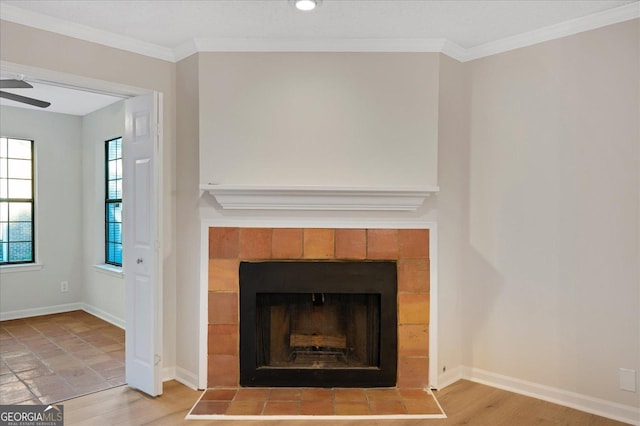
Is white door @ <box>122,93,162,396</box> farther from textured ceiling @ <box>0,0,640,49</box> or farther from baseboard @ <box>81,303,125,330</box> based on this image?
baseboard @ <box>81,303,125,330</box>

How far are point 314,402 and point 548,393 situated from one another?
155 cm

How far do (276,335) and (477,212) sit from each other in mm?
1721

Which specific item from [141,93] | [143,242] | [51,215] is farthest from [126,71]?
[51,215]

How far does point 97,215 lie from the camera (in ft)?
17.7

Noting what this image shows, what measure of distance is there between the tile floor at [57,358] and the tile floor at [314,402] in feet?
3.05

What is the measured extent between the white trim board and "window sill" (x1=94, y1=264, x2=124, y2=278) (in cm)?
357

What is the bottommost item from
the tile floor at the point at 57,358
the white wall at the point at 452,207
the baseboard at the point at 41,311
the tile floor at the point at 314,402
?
the tile floor at the point at 57,358

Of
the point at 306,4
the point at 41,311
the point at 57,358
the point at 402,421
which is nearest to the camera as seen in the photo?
the point at 306,4

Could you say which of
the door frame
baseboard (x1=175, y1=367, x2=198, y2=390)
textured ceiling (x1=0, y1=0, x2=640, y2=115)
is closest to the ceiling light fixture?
textured ceiling (x1=0, y1=0, x2=640, y2=115)

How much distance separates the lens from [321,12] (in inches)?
102

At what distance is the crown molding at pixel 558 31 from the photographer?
260cm

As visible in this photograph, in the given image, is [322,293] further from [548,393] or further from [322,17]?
[322,17]

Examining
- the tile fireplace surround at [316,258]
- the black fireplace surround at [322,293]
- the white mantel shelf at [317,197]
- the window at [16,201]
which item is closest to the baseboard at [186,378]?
the tile fireplace surround at [316,258]

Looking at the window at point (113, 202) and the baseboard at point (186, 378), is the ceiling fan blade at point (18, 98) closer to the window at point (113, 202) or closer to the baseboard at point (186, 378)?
the window at point (113, 202)
